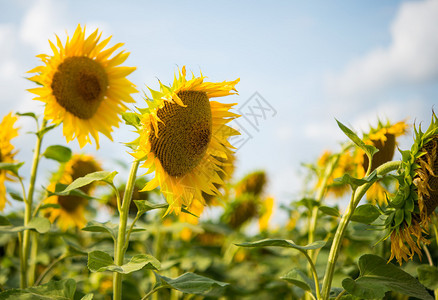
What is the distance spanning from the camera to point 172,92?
1.43 metres

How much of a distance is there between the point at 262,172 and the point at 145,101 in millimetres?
2480

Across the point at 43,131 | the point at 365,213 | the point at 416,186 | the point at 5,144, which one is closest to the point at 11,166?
the point at 43,131

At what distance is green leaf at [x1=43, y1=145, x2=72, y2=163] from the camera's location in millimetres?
2076

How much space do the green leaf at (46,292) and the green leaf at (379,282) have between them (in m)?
0.95

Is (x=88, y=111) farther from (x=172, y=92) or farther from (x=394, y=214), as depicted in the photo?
(x=394, y=214)

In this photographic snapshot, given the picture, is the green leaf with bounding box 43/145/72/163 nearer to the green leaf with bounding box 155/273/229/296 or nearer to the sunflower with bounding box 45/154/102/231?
the sunflower with bounding box 45/154/102/231

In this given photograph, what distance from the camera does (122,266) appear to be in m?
1.33

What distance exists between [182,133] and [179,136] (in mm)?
14

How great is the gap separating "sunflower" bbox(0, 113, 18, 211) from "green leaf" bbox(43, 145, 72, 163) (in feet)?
1.03

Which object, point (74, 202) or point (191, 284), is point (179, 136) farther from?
point (74, 202)

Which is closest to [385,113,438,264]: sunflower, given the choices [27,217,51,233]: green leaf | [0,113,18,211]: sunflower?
[27,217,51,233]: green leaf

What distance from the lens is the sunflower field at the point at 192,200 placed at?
1.39 metres

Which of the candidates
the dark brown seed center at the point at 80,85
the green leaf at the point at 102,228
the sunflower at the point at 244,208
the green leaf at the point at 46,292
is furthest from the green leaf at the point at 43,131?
the sunflower at the point at 244,208

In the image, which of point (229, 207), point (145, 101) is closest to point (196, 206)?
point (145, 101)
